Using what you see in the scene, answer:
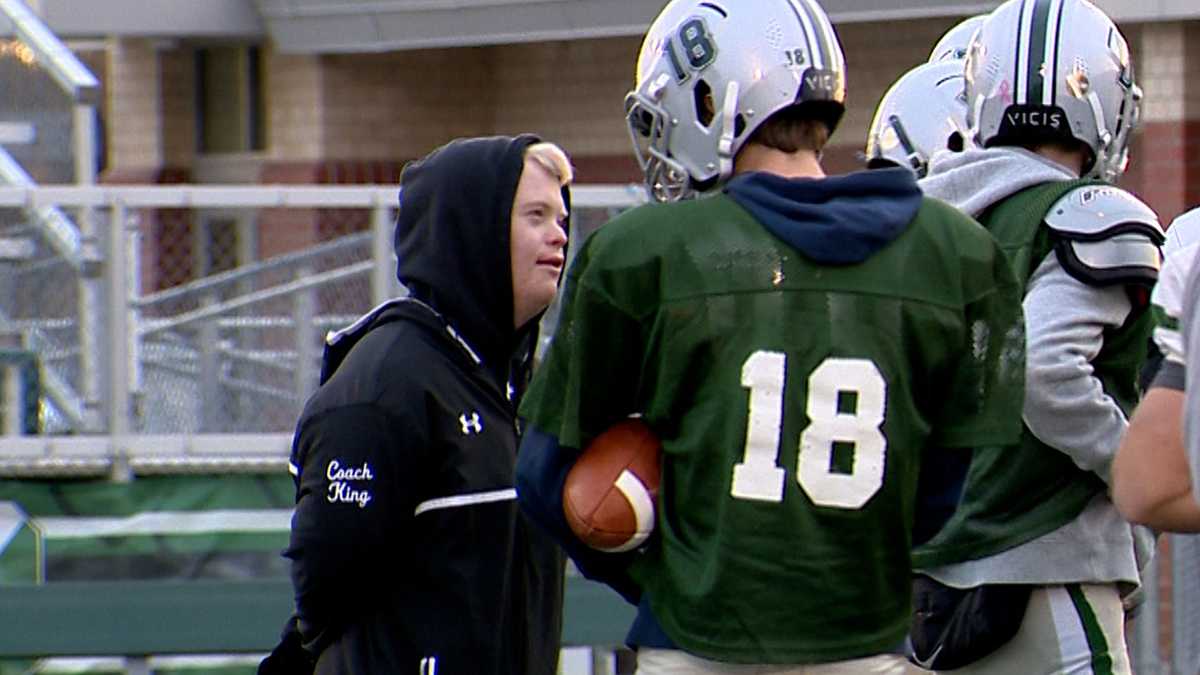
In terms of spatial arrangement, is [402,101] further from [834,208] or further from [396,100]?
[834,208]

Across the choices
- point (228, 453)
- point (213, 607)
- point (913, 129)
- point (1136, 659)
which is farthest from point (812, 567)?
point (228, 453)

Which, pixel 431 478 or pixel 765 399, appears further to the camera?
pixel 431 478

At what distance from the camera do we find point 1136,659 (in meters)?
7.51

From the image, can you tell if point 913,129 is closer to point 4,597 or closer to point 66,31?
point 4,597

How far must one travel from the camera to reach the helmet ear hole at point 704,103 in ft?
12.3

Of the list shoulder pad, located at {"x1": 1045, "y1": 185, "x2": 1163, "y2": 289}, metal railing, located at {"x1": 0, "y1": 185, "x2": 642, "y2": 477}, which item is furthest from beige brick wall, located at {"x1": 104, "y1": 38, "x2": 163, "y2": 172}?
shoulder pad, located at {"x1": 1045, "y1": 185, "x2": 1163, "y2": 289}

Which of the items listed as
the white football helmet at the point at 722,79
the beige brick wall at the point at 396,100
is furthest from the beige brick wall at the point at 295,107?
the white football helmet at the point at 722,79

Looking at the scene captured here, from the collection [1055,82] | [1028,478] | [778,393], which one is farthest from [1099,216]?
[778,393]

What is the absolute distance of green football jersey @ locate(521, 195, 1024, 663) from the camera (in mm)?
3514

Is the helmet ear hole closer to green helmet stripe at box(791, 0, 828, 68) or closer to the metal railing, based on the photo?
green helmet stripe at box(791, 0, 828, 68)

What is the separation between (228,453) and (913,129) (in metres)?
3.81

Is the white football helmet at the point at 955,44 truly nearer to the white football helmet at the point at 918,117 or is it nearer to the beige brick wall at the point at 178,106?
the white football helmet at the point at 918,117

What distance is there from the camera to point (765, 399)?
138 inches

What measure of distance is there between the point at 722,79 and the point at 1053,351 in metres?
0.97
